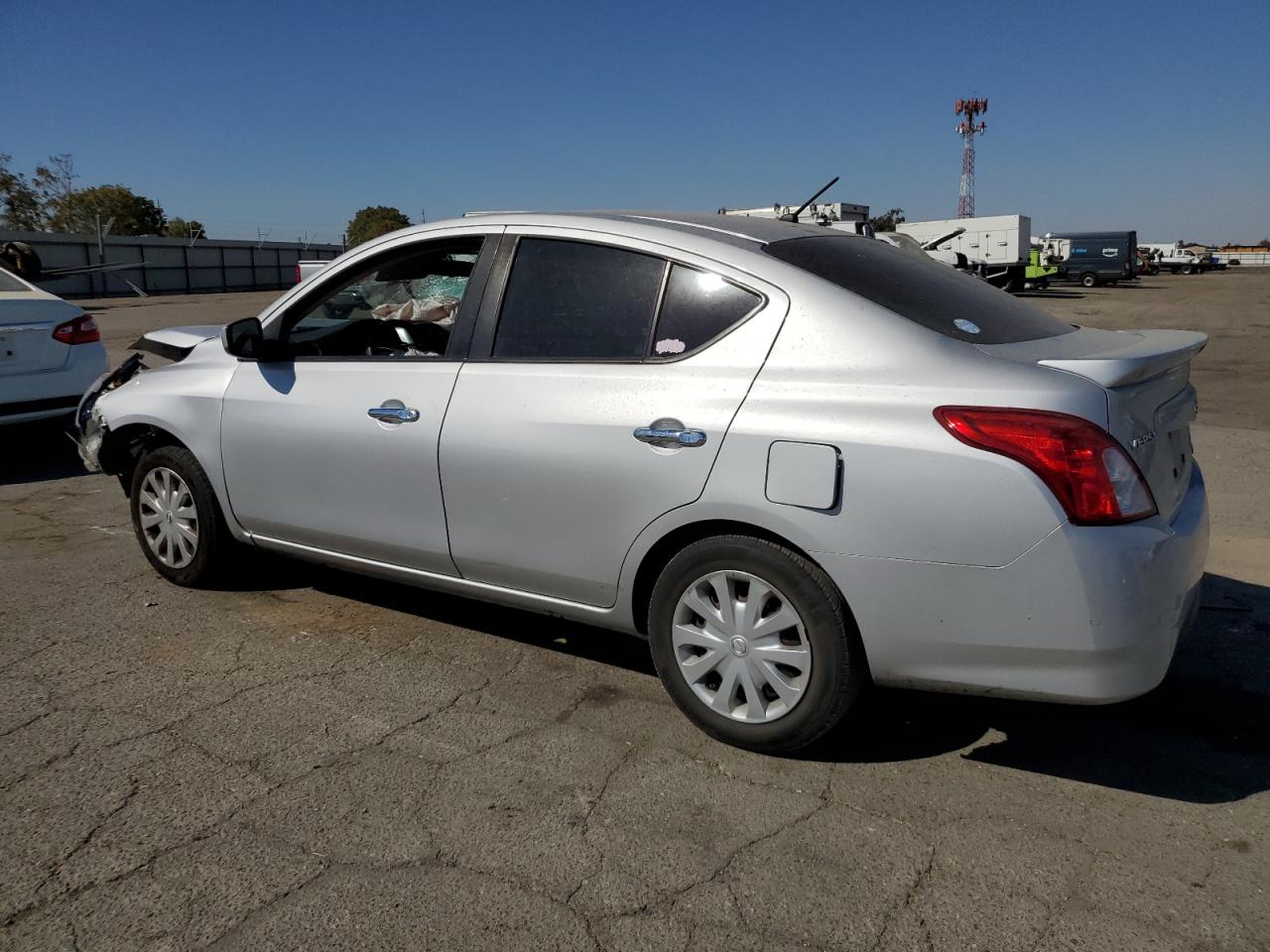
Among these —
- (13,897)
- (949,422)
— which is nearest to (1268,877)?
(949,422)

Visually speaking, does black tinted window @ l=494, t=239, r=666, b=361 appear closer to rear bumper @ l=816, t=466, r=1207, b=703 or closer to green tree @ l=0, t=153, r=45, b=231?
rear bumper @ l=816, t=466, r=1207, b=703

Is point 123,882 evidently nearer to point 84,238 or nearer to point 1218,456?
point 1218,456

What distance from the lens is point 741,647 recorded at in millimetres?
3129

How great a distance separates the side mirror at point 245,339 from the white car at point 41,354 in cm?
400

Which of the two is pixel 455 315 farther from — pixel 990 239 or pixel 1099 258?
pixel 1099 258

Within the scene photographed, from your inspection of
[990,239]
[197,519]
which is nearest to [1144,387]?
[197,519]

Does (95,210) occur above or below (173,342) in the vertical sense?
above

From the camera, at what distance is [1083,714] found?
3578mm

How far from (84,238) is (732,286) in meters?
47.1

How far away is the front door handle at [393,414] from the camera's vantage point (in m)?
3.77

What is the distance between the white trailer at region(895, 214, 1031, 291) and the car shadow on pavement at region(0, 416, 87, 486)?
32156mm

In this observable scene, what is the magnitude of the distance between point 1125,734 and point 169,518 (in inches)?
161

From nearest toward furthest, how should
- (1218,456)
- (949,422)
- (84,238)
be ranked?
(949,422), (1218,456), (84,238)

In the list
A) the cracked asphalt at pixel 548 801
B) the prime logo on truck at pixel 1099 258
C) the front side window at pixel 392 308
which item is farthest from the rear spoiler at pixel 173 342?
the prime logo on truck at pixel 1099 258
